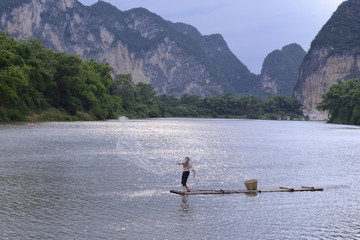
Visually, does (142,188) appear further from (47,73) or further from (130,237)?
(47,73)

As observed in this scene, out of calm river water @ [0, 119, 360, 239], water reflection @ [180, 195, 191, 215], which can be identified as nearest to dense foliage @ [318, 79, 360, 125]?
calm river water @ [0, 119, 360, 239]

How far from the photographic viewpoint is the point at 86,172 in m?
25.7

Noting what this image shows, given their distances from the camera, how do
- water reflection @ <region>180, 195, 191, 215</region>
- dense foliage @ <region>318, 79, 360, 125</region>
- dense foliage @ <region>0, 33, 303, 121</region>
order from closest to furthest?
1. water reflection @ <region>180, 195, 191, 215</region>
2. dense foliage @ <region>0, 33, 303, 121</region>
3. dense foliage @ <region>318, 79, 360, 125</region>

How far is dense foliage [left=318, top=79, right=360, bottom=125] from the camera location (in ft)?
383

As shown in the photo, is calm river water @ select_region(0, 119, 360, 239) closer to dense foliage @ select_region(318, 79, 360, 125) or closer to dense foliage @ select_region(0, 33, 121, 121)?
dense foliage @ select_region(0, 33, 121, 121)

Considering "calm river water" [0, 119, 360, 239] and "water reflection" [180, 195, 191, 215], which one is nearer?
"calm river water" [0, 119, 360, 239]

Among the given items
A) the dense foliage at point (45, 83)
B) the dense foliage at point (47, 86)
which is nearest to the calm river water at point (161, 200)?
the dense foliage at point (45, 83)

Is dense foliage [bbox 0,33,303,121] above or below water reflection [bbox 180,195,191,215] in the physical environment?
above

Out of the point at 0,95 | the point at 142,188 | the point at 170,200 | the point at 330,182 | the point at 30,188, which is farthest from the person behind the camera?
the point at 0,95

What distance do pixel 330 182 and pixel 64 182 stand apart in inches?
583

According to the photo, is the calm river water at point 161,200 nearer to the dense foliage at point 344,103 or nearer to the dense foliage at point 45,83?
the dense foliage at point 45,83

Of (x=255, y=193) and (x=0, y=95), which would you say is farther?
(x=0, y=95)

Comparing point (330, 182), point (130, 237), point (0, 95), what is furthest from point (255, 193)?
point (0, 95)

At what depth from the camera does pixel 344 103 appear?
12825 centimetres
